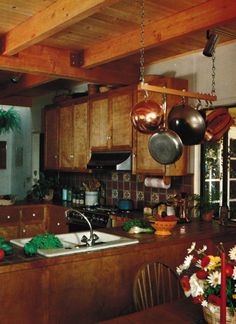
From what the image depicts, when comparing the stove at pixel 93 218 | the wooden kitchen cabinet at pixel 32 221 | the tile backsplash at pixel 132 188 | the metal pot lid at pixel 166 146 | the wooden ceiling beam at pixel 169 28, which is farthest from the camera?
the wooden kitchen cabinet at pixel 32 221

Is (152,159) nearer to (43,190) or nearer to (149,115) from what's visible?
(149,115)

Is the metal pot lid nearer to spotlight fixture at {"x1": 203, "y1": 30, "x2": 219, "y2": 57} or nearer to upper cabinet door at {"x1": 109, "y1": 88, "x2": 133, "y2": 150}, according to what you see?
spotlight fixture at {"x1": 203, "y1": 30, "x2": 219, "y2": 57}

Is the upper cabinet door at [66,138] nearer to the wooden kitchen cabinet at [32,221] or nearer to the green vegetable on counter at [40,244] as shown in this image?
the wooden kitchen cabinet at [32,221]

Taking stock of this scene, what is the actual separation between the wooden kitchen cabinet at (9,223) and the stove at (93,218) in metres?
0.89

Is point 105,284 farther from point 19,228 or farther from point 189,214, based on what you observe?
point 19,228

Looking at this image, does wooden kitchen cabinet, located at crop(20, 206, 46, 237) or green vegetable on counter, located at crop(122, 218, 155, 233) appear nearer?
green vegetable on counter, located at crop(122, 218, 155, 233)

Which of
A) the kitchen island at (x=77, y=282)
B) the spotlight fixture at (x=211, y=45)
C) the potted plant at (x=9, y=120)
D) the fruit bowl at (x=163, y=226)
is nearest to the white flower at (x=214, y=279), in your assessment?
the kitchen island at (x=77, y=282)

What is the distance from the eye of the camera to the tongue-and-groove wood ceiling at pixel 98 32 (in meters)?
3.06

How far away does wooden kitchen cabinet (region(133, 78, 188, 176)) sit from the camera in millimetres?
4316

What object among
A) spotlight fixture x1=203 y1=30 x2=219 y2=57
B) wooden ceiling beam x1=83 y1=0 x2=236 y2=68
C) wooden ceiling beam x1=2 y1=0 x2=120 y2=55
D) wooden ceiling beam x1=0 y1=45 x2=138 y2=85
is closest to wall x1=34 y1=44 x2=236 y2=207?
wooden ceiling beam x1=0 y1=45 x2=138 y2=85

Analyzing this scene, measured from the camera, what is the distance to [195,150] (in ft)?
14.6

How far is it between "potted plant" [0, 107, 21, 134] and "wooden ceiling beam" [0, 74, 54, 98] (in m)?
1.18

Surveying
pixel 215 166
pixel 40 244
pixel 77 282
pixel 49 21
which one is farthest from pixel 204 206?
pixel 49 21

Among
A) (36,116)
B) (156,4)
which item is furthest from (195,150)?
(36,116)
